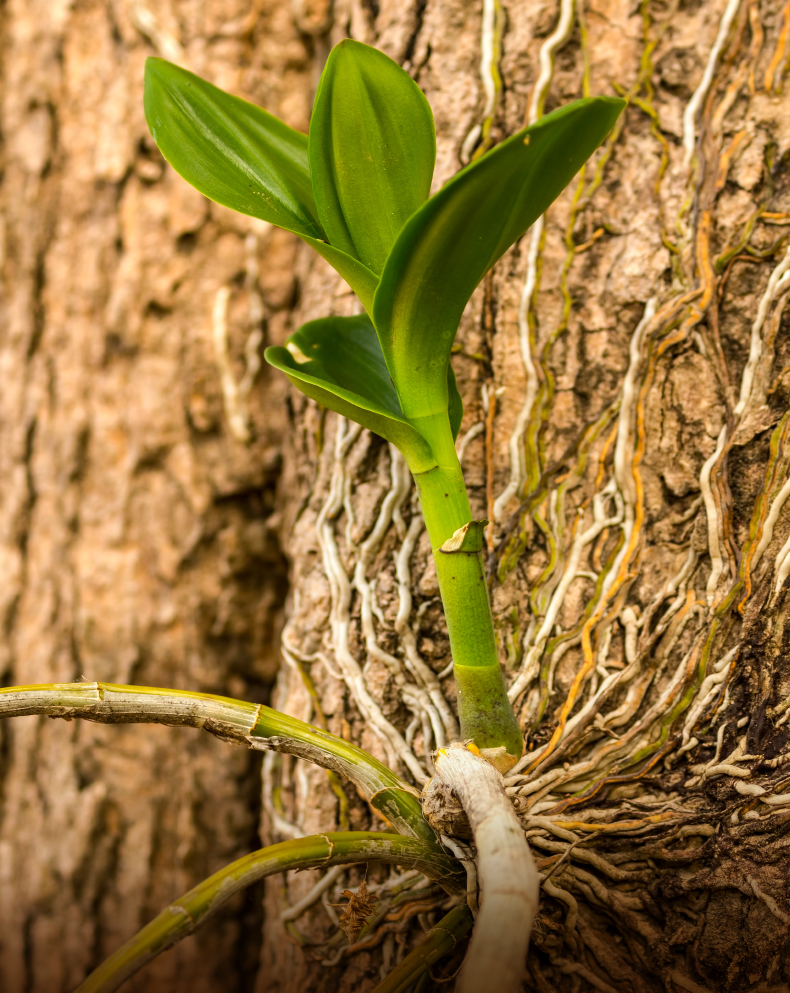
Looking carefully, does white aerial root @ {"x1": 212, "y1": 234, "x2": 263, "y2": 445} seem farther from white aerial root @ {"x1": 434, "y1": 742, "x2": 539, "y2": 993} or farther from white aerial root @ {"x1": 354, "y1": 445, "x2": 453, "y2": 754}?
white aerial root @ {"x1": 434, "y1": 742, "x2": 539, "y2": 993}

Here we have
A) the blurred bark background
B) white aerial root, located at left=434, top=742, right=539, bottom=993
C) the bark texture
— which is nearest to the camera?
white aerial root, located at left=434, top=742, right=539, bottom=993

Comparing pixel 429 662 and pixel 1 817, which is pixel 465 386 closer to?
pixel 429 662

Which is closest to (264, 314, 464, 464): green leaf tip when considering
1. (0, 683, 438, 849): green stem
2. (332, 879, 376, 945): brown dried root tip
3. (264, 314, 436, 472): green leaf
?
(264, 314, 436, 472): green leaf

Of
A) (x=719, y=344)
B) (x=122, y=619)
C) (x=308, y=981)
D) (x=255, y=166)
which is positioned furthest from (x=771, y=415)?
(x=122, y=619)

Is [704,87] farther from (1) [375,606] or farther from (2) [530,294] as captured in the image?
(1) [375,606]

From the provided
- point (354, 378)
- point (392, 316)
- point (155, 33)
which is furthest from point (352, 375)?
point (155, 33)

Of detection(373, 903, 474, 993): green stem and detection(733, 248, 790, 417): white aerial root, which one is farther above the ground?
detection(733, 248, 790, 417): white aerial root

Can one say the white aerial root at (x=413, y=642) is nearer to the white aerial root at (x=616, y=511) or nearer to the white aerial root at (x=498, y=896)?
the white aerial root at (x=616, y=511)
